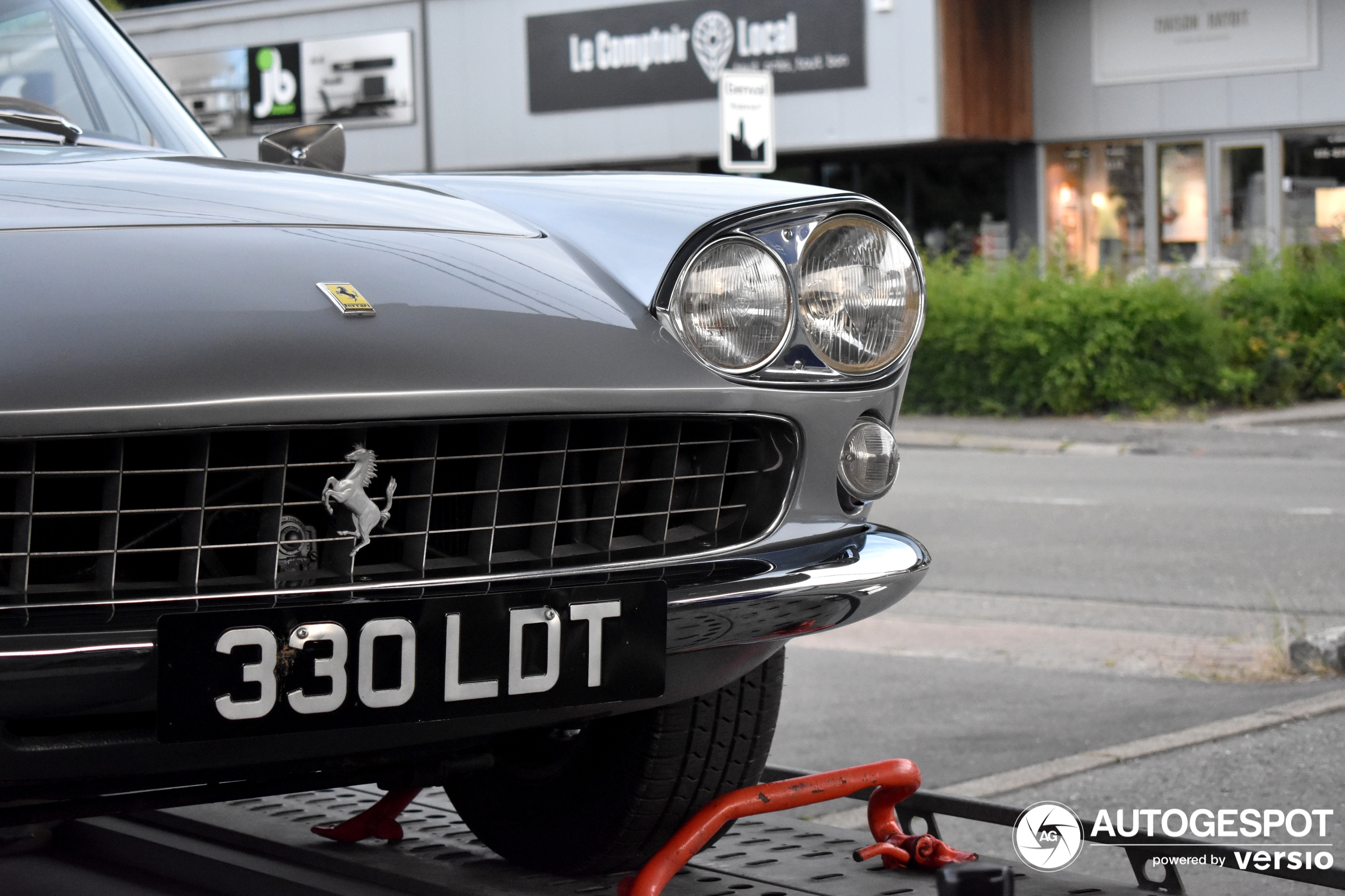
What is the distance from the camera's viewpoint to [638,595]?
6.05 ft

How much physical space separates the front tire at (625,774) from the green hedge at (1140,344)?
1106 cm

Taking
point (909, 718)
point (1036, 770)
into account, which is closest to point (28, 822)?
point (1036, 770)

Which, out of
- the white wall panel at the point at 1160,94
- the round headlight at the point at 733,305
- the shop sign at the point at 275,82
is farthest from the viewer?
the shop sign at the point at 275,82

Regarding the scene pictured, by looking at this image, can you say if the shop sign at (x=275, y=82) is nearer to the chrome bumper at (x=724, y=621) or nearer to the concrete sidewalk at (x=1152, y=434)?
the concrete sidewalk at (x=1152, y=434)

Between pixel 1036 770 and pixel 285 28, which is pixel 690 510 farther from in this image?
pixel 285 28

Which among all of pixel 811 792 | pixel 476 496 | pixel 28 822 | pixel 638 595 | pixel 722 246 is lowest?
pixel 811 792

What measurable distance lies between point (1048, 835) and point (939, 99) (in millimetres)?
16629

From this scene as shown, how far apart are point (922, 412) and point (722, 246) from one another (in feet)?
39.7

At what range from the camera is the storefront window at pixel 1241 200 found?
18125 millimetres

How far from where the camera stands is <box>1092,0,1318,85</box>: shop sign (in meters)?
17.6

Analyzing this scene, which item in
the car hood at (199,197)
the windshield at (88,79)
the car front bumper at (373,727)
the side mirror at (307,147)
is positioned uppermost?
the windshield at (88,79)

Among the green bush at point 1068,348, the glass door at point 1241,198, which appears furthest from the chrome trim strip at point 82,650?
the glass door at point 1241,198

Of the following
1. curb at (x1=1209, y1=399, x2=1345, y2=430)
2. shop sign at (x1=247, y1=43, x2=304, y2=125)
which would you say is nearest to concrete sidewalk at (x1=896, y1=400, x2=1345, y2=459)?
curb at (x1=1209, y1=399, x2=1345, y2=430)

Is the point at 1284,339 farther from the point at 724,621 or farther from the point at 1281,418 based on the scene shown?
the point at 724,621
